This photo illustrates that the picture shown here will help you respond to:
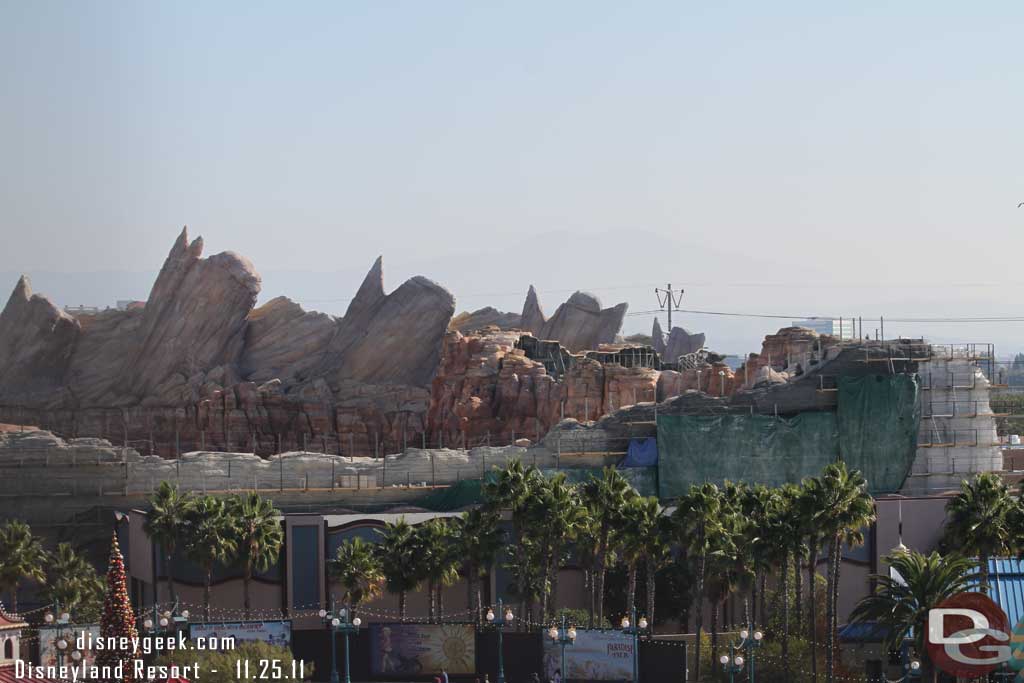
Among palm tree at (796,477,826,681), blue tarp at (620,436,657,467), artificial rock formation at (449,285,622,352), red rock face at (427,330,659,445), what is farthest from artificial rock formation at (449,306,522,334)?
palm tree at (796,477,826,681)

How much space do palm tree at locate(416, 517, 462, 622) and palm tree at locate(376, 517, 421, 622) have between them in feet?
0.87

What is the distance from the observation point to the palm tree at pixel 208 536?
71.2 metres

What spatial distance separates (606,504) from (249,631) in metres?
14.0

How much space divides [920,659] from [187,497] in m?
30.9

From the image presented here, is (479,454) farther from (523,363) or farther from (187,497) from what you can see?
(523,363)

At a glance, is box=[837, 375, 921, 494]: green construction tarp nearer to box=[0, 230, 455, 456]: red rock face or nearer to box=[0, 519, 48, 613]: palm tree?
box=[0, 519, 48, 613]: palm tree

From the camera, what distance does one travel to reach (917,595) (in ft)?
175

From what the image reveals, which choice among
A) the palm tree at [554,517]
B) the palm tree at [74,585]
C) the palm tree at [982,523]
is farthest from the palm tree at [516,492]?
the palm tree at [74,585]

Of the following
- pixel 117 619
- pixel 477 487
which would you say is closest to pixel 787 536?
pixel 477 487

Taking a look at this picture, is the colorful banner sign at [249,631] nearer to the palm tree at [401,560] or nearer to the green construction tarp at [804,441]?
the palm tree at [401,560]

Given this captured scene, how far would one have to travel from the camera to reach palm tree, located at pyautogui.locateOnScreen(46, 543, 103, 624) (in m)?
70.3

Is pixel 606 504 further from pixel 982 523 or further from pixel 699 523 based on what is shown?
pixel 982 523

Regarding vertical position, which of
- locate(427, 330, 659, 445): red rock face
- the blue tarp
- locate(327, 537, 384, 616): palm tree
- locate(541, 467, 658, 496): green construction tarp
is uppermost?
locate(427, 330, 659, 445): red rock face

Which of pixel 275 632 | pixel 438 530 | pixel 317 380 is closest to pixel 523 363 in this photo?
pixel 317 380
